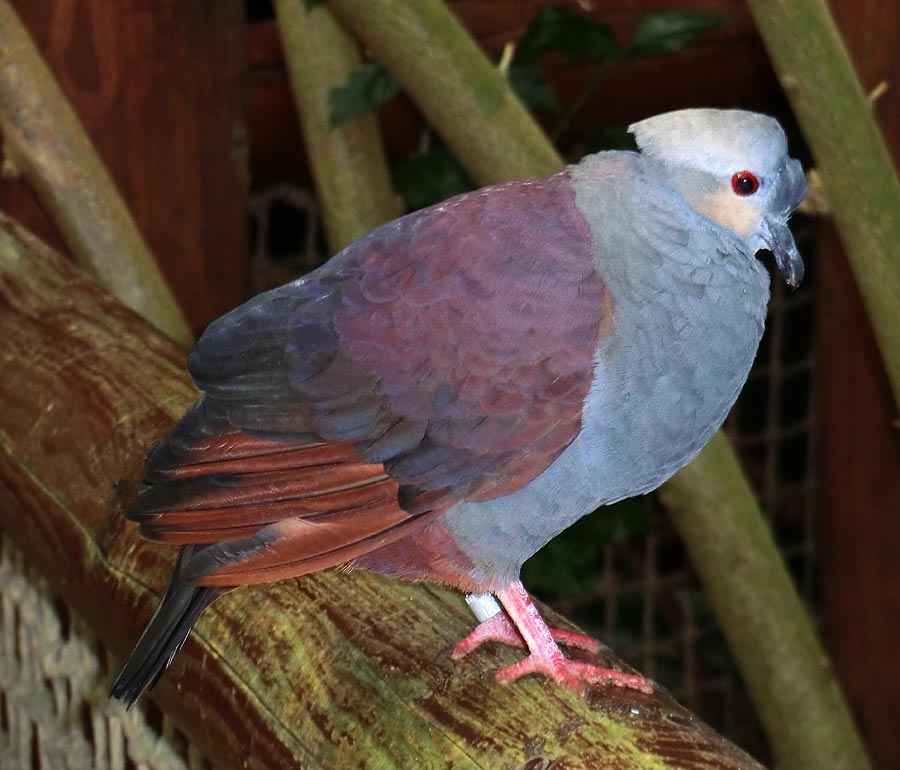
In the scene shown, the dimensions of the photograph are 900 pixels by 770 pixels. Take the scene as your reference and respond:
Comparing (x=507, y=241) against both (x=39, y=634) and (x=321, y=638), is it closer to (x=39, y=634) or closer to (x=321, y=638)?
(x=321, y=638)

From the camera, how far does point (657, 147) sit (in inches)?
39.0

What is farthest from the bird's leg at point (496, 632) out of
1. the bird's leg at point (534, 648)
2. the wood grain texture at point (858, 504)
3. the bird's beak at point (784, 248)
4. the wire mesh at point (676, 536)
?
the wire mesh at point (676, 536)

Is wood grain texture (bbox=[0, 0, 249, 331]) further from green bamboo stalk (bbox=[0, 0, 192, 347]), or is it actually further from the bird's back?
the bird's back

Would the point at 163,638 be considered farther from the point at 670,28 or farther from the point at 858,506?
the point at 858,506

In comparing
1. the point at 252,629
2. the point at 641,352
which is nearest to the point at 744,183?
the point at 641,352

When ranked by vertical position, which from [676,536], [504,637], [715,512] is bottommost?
[676,536]

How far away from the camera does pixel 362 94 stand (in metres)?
1.61

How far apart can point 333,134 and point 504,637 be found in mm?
871

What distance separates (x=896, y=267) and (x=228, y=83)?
962 millimetres

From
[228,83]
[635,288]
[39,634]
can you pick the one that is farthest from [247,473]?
[228,83]

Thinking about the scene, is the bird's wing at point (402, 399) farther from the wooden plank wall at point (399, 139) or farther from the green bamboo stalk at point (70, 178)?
the wooden plank wall at point (399, 139)

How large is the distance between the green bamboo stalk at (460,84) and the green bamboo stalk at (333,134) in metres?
0.28

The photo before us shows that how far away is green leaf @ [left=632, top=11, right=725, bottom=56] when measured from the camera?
64.1 inches

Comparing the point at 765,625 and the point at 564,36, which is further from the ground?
the point at 564,36
